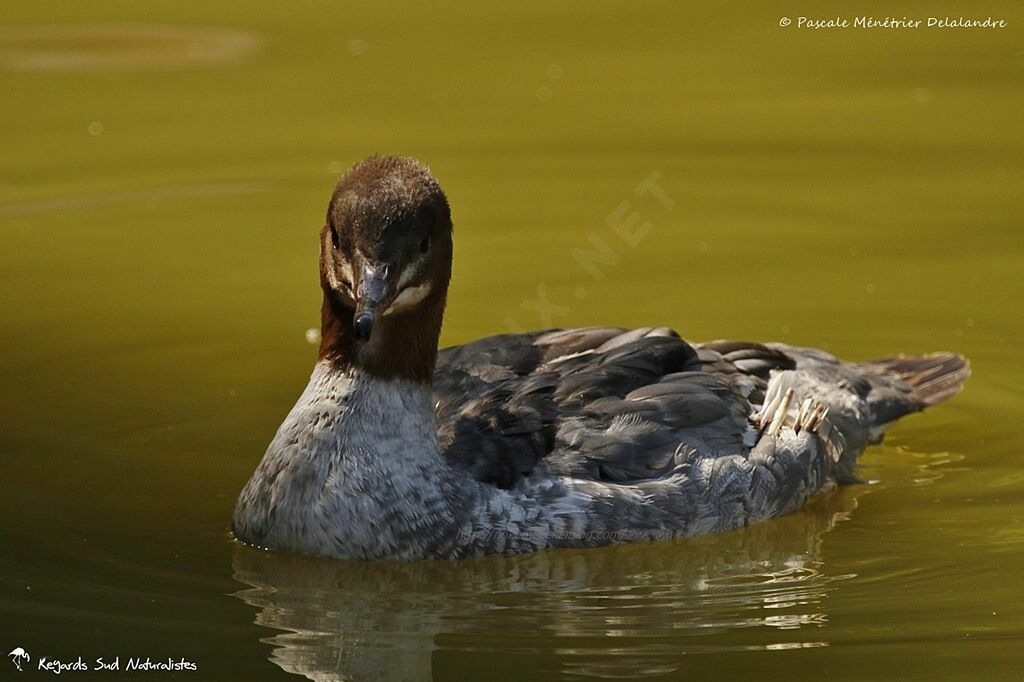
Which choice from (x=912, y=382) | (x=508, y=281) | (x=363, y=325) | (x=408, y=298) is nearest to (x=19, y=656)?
(x=363, y=325)

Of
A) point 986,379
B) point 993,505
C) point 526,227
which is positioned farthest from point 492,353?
point 526,227

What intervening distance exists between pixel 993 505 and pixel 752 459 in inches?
47.2

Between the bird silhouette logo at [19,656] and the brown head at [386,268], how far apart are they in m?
1.84

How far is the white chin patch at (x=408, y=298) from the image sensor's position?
29.2ft

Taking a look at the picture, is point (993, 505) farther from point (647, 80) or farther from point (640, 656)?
point (647, 80)

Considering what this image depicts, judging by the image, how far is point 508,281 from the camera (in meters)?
13.6

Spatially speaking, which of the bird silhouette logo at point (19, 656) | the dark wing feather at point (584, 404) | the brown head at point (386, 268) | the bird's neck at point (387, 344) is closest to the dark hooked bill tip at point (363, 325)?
the brown head at point (386, 268)

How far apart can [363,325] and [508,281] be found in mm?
5341

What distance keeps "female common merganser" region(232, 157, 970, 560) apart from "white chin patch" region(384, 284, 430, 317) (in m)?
0.01

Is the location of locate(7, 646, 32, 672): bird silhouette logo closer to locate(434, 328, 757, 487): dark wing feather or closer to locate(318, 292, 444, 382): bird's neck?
locate(318, 292, 444, 382): bird's neck

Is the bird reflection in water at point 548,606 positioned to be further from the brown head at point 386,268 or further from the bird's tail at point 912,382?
the bird's tail at point 912,382

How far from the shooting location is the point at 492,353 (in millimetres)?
10109

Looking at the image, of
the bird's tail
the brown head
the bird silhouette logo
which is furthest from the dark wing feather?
the bird silhouette logo

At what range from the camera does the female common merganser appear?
898 centimetres
